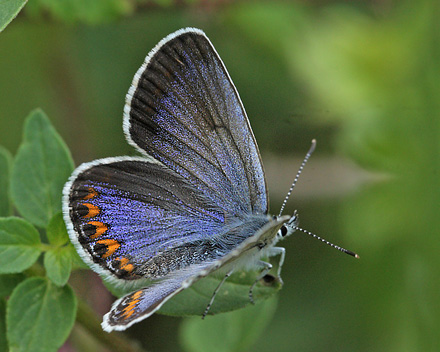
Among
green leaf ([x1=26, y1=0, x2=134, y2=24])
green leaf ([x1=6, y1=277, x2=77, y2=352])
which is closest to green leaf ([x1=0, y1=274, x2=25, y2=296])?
green leaf ([x1=6, y1=277, x2=77, y2=352])

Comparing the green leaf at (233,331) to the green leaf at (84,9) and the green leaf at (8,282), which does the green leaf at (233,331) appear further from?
the green leaf at (84,9)

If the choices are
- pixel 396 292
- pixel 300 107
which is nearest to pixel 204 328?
pixel 396 292

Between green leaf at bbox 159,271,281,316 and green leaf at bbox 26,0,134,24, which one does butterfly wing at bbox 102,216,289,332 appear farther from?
green leaf at bbox 26,0,134,24

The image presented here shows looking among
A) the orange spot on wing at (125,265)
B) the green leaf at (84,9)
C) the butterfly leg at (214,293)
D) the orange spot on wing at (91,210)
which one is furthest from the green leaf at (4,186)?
the green leaf at (84,9)

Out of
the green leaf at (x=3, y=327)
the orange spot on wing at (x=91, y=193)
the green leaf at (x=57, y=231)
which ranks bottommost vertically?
the green leaf at (x=3, y=327)

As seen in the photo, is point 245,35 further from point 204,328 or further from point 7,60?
point 204,328

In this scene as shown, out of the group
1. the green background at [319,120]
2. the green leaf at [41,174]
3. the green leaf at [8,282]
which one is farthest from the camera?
the green background at [319,120]

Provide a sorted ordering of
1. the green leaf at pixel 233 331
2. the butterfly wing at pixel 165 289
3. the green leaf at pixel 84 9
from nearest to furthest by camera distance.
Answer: the butterfly wing at pixel 165 289
the green leaf at pixel 233 331
the green leaf at pixel 84 9
